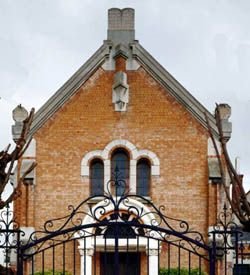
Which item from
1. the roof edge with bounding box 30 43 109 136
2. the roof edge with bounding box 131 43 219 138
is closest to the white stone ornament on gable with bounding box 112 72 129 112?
the roof edge with bounding box 131 43 219 138

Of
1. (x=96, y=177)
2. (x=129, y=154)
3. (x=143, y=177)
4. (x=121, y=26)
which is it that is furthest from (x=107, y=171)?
(x=121, y=26)

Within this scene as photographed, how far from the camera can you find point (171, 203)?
30453 millimetres

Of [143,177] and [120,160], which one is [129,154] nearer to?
[120,160]

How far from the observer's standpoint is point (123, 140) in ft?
102

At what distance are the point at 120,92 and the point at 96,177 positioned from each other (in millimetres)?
2903

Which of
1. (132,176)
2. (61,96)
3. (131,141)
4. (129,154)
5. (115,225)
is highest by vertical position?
(61,96)

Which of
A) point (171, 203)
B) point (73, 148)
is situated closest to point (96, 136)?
point (73, 148)


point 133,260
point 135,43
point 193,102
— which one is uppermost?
point 135,43

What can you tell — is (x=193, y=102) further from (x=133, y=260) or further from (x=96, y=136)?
(x=133, y=260)

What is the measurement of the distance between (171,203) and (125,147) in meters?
2.39

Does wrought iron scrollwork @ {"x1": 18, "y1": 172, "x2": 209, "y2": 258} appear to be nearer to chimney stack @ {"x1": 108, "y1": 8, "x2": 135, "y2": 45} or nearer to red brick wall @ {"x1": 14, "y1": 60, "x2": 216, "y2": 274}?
red brick wall @ {"x1": 14, "y1": 60, "x2": 216, "y2": 274}

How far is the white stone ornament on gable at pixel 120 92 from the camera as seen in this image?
102ft

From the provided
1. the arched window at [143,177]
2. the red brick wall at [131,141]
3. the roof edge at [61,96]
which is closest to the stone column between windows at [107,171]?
the red brick wall at [131,141]

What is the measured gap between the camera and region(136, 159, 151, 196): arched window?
3072cm
